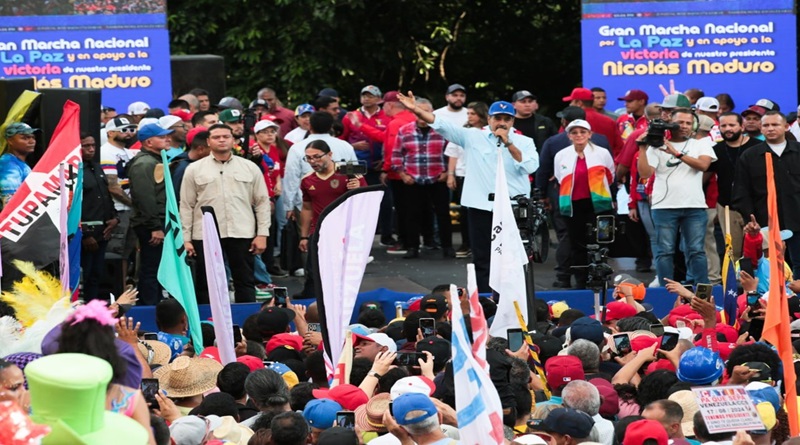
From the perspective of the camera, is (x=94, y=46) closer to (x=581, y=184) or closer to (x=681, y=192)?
(x=581, y=184)

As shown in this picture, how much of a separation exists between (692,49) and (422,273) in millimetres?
4929

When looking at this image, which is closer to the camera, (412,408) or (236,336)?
(412,408)

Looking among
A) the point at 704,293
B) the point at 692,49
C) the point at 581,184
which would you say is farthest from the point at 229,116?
the point at 692,49

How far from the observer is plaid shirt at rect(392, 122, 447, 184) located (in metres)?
15.8

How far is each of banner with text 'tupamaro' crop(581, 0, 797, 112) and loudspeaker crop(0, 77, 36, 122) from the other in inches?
281

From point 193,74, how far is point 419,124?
444 cm

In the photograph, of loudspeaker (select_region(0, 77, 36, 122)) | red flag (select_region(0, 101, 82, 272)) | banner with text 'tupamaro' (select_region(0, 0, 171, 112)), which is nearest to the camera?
red flag (select_region(0, 101, 82, 272))

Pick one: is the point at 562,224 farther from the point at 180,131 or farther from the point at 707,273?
the point at 180,131

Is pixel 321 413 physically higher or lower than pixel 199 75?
lower

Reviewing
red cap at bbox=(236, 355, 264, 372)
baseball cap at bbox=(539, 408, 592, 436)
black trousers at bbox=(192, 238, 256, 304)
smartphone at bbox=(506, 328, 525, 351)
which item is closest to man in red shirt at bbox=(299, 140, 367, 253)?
black trousers at bbox=(192, 238, 256, 304)

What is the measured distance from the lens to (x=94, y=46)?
59.1 feet

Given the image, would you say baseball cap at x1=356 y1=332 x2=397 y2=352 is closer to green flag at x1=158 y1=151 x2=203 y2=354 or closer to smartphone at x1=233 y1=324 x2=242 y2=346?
smartphone at x1=233 y1=324 x2=242 y2=346

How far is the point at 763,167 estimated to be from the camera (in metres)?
13.2

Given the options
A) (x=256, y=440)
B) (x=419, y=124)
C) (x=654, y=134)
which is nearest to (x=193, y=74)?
→ (x=419, y=124)
